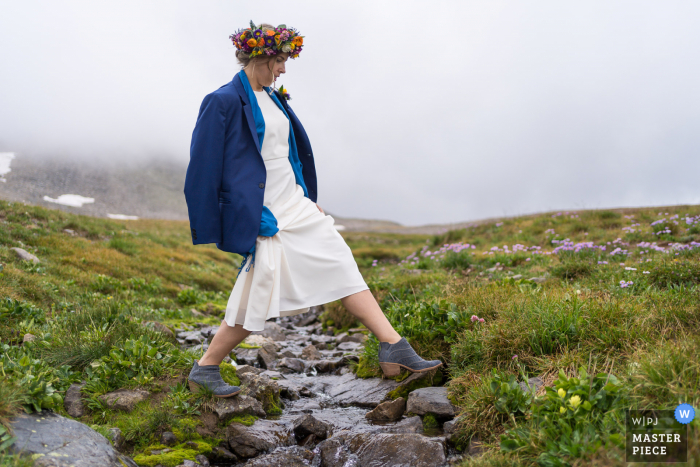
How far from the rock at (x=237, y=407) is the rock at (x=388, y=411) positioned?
3.24ft

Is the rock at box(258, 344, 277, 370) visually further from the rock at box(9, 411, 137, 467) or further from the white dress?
the rock at box(9, 411, 137, 467)

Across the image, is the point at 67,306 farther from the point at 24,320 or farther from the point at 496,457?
the point at 496,457

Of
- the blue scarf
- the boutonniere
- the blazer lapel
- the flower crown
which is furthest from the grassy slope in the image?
the flower crown

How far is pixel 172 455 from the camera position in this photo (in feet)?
10.3

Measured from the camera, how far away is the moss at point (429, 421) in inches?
142

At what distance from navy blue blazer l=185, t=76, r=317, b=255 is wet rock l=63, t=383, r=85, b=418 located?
1.62 metres

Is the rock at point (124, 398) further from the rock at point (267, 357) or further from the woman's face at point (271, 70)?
the woman's face at point (271, 70)

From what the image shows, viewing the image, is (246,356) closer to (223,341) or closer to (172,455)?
(223,341)

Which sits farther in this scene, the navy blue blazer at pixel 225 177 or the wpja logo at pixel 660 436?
the navy blue blazer at pixel 225 177

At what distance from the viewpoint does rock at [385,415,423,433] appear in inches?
139

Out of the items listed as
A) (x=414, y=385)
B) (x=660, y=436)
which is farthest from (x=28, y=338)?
(x=660, y=436)

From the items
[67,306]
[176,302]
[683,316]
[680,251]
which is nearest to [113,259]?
[176,302]

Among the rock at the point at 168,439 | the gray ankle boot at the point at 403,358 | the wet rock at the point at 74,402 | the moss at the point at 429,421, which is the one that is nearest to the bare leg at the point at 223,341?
the rock at the point at 168,439

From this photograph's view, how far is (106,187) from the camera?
8775 cm
